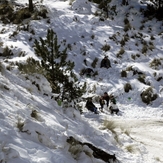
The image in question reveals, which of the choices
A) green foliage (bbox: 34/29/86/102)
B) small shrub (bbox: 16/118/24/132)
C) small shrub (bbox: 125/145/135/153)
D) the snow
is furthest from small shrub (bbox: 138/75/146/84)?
small shrub (bbox: 16/118/24/132)

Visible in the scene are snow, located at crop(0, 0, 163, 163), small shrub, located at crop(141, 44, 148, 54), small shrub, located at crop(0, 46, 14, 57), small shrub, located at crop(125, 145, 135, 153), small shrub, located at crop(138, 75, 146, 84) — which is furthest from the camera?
small shrub, located at crop(141, 44, 148, 54)

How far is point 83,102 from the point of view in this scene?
43.8 ft

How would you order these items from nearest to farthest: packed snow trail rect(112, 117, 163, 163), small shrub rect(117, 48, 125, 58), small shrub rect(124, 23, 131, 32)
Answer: packed snow trail rect(112, 117, 163, 163) → small shrub rect(117, 48, 125, 58) → small shrub rect(124, 23, 131, 32)

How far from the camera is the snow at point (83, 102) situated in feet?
14.0

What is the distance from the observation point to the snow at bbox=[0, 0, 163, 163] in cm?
426

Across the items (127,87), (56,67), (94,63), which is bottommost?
(127,87)

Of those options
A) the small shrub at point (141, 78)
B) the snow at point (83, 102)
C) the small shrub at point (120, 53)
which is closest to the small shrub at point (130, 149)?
the snow at point (83, 102)

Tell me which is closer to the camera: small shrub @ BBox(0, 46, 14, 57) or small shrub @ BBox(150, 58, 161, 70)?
small shrub @ BBox(150, 58, 161, 70)

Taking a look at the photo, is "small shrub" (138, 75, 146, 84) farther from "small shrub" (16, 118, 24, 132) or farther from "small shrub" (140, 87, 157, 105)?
"small shrub" (16, 118, 24, 132)

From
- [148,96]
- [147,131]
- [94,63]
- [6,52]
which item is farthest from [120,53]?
[147,131]

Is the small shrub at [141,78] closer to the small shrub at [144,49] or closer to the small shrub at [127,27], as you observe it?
the small shrub at [144,49]

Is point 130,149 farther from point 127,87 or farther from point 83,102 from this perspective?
point 127,87

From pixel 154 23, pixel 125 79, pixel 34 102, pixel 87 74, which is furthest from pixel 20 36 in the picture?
pixel 34 102

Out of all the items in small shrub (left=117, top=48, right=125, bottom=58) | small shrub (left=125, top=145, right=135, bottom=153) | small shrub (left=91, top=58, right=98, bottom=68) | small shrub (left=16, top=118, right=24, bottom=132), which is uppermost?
small shrub (left=16, top=118, right=24, bottom=132)
